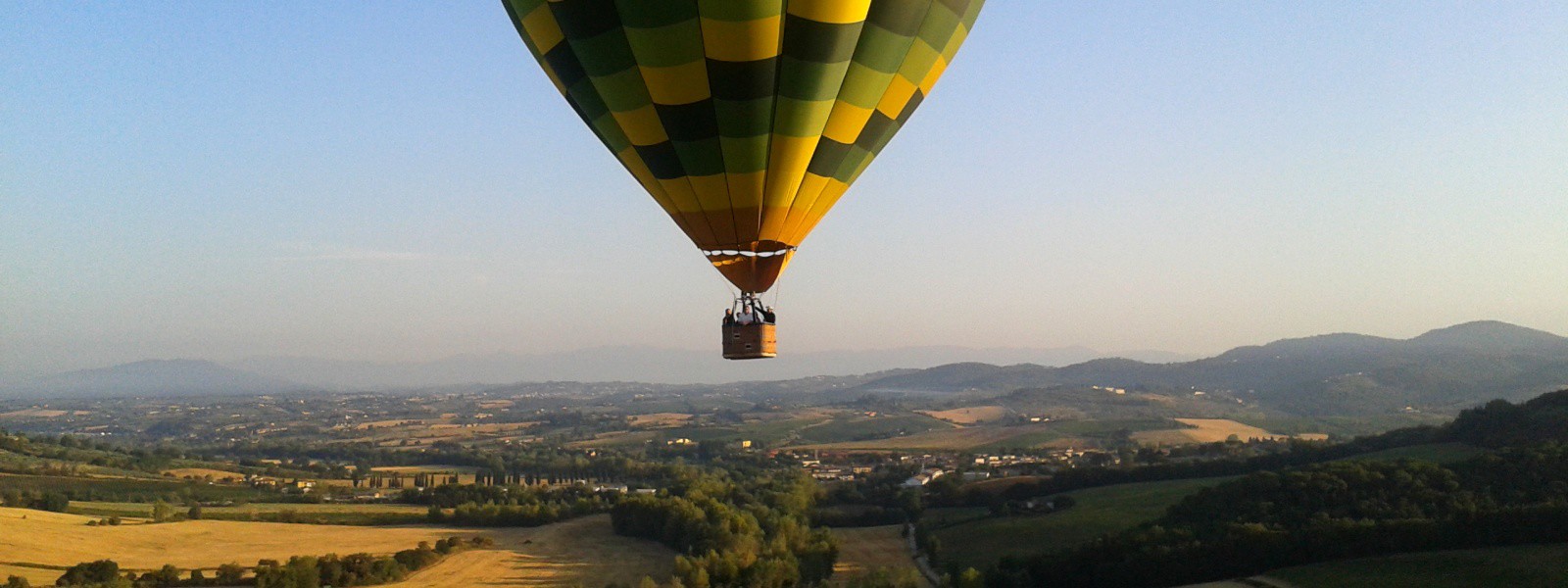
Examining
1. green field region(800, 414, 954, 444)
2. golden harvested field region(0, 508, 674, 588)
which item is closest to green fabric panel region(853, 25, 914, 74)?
golden harvested field region(0, 508, 674, 588)

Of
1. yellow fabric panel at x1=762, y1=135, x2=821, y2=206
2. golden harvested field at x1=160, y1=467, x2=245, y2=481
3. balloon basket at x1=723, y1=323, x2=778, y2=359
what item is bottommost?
golden harvested field at x1=160, y1=467, x2=245, y2=481

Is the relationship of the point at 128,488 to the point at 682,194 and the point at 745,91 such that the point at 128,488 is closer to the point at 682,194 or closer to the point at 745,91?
the point at 682,194

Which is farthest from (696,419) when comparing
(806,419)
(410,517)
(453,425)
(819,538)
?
(819,538)

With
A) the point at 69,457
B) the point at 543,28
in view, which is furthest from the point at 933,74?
the point at 69,457

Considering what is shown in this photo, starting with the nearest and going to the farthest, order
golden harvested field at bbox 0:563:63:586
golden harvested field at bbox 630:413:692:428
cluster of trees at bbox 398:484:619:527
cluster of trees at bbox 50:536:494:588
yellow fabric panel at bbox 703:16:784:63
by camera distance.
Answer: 1. yellow fabric panel at bbox 703:16:784:63
2. golden harvested field at bbox 0:563:63:586
3. cluster of trees at bbox 50:536:494:588
4. cluster of trees at bbox 398:484:619:527
5. golden harvested field at bbox 630:413:692:428

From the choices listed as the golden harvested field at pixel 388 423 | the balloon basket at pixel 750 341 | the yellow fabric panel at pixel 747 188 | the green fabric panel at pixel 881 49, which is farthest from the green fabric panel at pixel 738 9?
the golden harvested field at pixel 388 423

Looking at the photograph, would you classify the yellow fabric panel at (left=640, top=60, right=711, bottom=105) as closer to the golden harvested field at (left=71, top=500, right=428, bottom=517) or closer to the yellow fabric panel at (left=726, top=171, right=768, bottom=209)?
the yellow fabric panel at (left=726, top=171, right=768, bottom=209)
